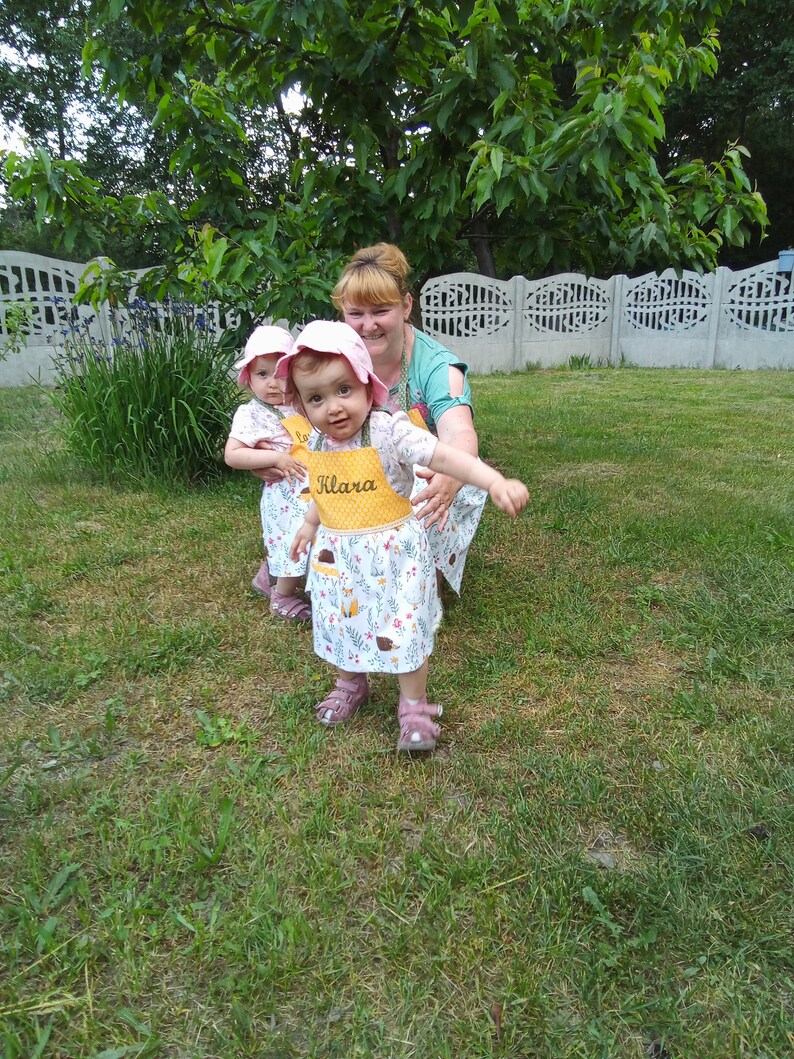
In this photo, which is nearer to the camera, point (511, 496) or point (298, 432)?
point (511, 496)

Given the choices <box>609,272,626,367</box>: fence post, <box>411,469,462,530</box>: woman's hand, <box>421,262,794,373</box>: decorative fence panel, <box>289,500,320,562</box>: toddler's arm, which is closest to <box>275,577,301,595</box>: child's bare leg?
<box>289,500,320,562</box>: toddler's arm

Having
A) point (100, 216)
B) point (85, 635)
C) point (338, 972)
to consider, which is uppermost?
point (100, 216)

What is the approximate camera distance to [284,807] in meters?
1.94

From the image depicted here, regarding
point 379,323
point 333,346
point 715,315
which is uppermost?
point 715,315

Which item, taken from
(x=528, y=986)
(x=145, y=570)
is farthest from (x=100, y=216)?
(x=528, y=986)

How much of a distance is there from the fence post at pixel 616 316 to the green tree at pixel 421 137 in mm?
10839

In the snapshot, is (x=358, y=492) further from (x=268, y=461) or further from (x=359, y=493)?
(x=268, y=461)

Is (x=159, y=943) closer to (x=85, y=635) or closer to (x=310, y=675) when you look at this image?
(x=310, y=675)

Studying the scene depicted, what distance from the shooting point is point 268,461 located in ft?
9.84

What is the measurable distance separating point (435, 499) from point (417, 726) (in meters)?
0.69

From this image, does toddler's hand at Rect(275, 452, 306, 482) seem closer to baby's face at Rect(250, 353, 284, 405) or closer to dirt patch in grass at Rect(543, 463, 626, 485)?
baby's face at Rect(250, 353, 284, 405)

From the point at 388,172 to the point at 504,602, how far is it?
93.1 inches

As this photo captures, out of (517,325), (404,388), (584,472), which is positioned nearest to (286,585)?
(404,388)

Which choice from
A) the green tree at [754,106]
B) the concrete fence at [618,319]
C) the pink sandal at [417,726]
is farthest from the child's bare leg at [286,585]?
the green tree at [754,106]
